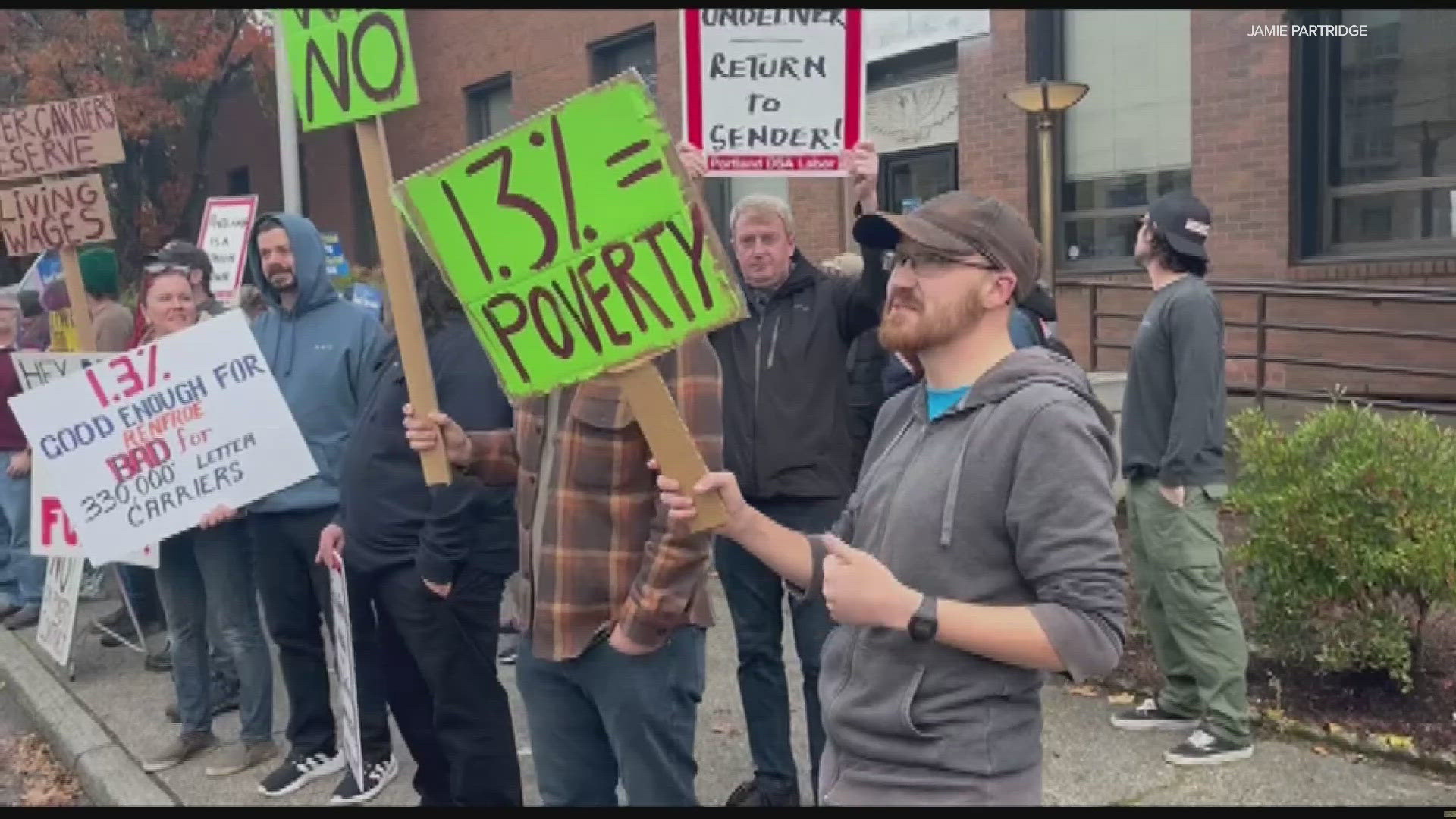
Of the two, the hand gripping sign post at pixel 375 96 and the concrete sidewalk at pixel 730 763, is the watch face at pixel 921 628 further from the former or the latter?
the concrete sidewalk at pixel 730 763

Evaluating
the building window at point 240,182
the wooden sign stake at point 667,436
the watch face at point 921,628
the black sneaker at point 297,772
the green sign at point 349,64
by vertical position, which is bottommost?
the black sneaker at point 297,772

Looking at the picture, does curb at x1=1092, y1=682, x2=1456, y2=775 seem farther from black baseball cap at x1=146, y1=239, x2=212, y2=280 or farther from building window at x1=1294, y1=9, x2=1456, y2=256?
building window at x1=1294, y1=9, x2=1456, y2=256

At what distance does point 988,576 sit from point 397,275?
5.24 ft

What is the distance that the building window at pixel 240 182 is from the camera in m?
25.9

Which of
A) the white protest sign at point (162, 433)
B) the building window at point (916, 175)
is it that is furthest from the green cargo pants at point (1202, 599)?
the building window at point (916, 175)

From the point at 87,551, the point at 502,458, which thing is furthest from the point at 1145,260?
the point at 87,551

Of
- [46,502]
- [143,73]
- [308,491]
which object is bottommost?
[46,502]

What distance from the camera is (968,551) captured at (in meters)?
2.13

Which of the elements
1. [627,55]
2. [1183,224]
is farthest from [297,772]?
[627,55]

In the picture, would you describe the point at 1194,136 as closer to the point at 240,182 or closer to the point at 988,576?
the point at 988,576

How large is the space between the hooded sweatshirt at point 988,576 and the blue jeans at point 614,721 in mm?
746

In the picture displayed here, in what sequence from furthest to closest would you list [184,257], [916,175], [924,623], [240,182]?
[240,182]
[916,175]
[184,257]
[924,623]

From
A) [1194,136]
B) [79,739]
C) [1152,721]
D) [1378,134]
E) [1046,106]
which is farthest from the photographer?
[1194,136]

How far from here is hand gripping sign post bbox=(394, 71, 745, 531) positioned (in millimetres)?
2322
